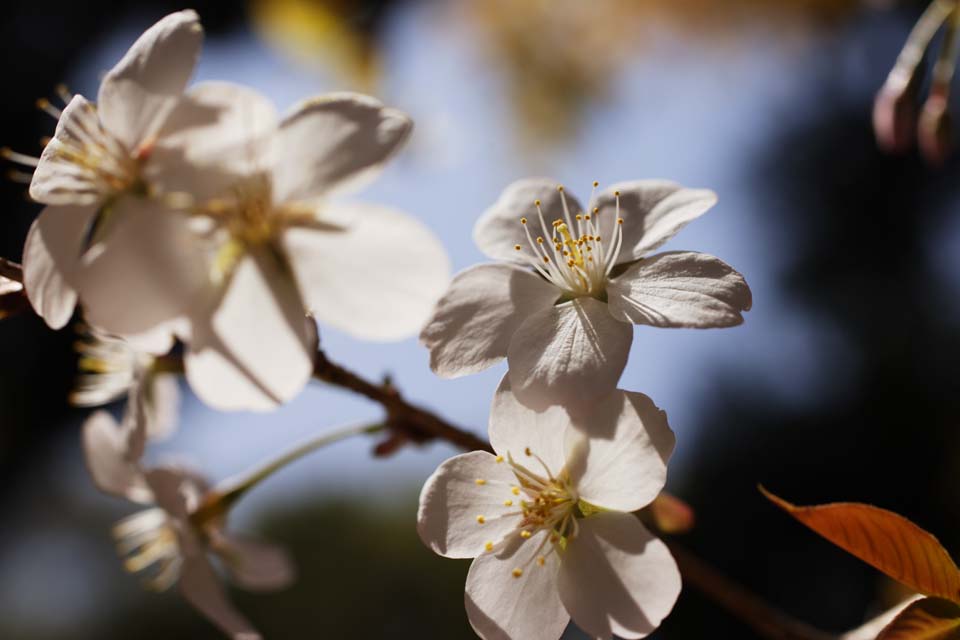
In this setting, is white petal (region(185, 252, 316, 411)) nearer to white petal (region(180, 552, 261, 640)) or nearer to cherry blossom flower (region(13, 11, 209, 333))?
cherry blossom flower (region(13, 11, 209, 333))

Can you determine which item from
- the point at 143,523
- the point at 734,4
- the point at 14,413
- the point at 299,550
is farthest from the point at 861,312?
the point at 143,523

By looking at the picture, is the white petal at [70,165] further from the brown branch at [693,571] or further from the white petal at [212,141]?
the brown branch at [693,571]

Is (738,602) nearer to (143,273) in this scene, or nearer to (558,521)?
(558,521)

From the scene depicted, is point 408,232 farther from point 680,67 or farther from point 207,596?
point 680,67

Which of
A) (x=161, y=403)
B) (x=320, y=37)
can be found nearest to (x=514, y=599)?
(x=161, y=403)

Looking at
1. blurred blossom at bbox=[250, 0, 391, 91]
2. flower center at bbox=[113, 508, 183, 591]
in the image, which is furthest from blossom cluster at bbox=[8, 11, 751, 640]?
blurred blossom at bbox=[250, 0, 391, 91]
